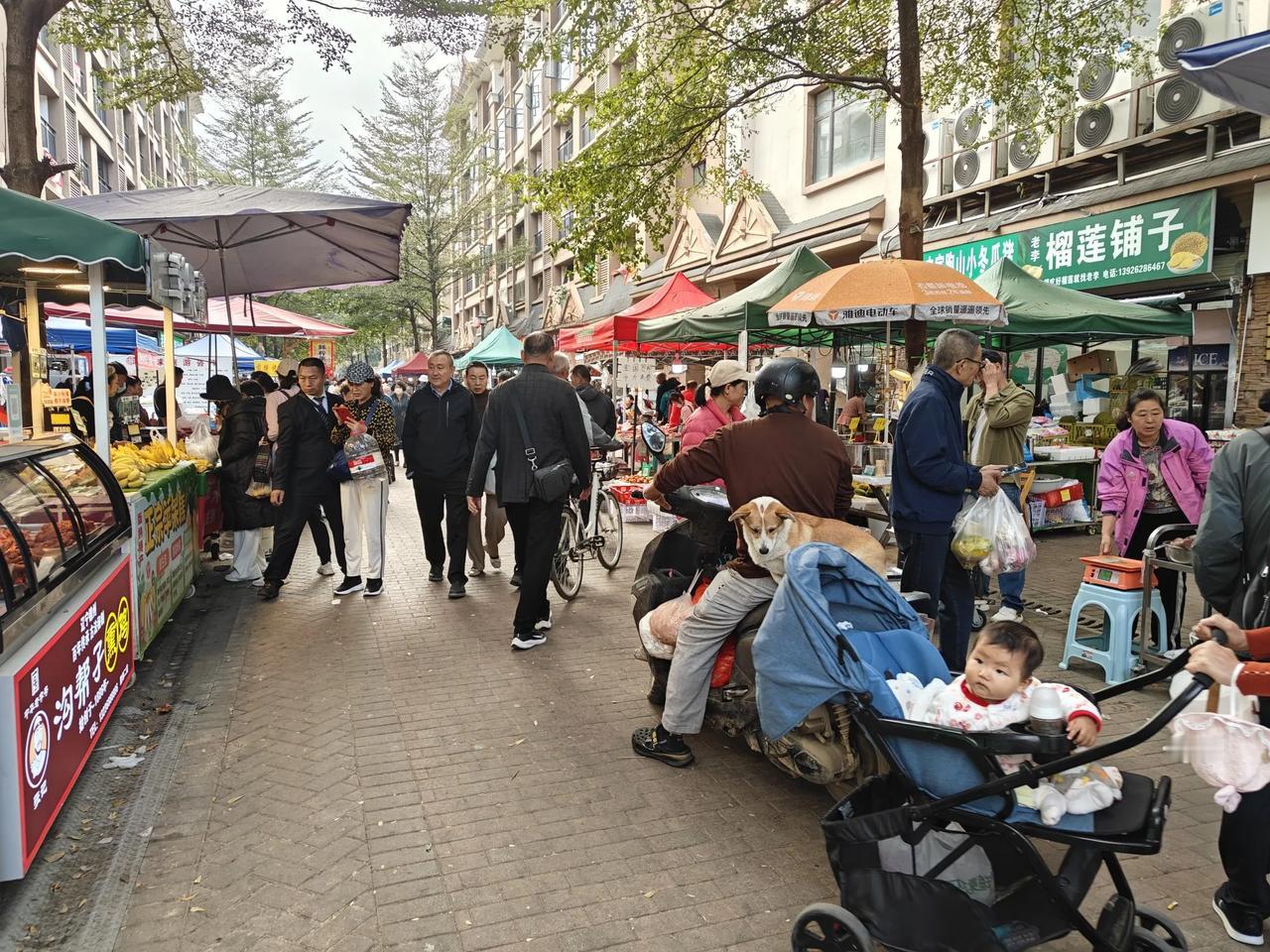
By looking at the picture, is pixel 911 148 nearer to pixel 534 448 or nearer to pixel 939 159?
pixel 534 448

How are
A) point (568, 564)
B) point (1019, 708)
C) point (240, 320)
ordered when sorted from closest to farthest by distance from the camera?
point (1019, 708) → point (568, 564) → point (240, 320)

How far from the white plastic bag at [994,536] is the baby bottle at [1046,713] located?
2.94 metres

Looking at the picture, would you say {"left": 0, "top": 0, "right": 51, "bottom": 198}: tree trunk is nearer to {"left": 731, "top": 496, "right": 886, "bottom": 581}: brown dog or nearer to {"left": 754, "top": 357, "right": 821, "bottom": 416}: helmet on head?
{"left": 754, "top": 357, "right": 821, "bottom": 416}: helmet on head

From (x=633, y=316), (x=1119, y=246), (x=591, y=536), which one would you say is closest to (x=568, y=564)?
(x=591, y=536)

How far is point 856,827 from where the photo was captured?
255cm

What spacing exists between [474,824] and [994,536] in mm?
3513

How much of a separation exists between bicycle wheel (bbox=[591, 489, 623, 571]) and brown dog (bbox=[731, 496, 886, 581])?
5030 mm

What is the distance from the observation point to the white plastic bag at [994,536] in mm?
5242

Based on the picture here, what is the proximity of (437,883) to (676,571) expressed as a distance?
2155mm

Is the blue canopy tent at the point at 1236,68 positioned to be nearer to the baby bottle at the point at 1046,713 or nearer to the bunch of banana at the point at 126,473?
the baby bottle at the point at 1046,713

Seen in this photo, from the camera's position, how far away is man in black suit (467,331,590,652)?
5688 mm

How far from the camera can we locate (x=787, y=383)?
377 cm

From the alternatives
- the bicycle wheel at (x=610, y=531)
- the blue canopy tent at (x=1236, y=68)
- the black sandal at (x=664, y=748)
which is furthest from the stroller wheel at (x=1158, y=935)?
the bicycle wheel at (x=610, y=531)

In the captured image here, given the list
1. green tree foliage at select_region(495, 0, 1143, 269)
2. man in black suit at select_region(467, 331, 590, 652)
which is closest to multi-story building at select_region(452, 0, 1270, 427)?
green tree foliage at select_region(495, 0, 1143, 269)
